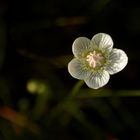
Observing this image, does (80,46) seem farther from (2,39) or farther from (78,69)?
(2,39)

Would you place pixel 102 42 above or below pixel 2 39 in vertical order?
below

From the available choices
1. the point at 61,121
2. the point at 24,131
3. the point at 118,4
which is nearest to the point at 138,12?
the point at 118,4

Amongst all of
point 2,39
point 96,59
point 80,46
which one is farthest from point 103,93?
point 2,39

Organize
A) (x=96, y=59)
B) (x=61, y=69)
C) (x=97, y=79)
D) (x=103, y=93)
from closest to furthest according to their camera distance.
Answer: (x=97, y=79)
(x=96, y=59)
(x=103, y=93)
(x=61, y=69)

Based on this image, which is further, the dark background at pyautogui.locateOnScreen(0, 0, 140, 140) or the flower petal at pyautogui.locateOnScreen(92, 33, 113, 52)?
the dark background at pyautogui.locateOnScreen(0, 0, 140, 140)

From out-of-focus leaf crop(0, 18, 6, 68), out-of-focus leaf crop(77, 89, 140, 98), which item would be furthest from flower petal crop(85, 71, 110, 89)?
out-of-focus leaf crop(0, 18, 6, 68)

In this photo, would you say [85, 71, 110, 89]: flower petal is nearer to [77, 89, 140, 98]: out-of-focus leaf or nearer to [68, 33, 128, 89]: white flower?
[68, 33, 128, 89]: white flower

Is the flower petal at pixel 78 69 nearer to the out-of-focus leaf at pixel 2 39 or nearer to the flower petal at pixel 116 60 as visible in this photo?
the flower petal at pixel 116 60
